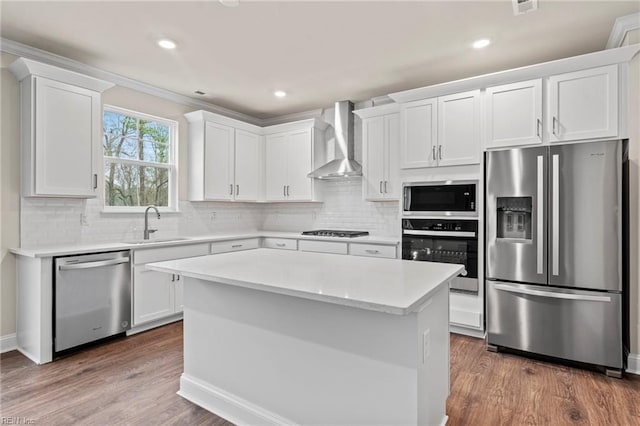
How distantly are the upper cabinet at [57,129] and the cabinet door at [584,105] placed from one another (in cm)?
411

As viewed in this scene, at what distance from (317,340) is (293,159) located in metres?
3.63

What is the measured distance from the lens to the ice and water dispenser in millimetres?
3034

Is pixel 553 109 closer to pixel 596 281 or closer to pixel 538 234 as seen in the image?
pixel 538 234

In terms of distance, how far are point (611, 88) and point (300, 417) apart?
3291 millimetres

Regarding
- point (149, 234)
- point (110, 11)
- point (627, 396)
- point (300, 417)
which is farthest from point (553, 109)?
point (149, 234)

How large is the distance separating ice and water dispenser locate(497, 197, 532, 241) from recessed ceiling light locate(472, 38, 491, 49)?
1359 mm

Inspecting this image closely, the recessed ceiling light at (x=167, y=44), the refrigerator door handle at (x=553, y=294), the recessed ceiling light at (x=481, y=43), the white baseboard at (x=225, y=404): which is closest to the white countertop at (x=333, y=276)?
the white baseboard at (x=225, y=404)

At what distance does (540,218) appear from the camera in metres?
2.94

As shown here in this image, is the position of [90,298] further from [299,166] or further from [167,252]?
[299,166]

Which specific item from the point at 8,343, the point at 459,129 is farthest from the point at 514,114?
the point at 8,343

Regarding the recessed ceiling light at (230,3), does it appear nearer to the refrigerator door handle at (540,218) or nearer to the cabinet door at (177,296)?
the refrigerator door handle at (540,218)

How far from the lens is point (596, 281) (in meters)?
2.73

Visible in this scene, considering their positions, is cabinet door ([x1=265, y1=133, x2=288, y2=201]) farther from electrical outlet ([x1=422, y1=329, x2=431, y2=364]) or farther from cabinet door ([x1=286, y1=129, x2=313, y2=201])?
electrical outlet ([x1=422, y1=329, x2=431, y2=364])

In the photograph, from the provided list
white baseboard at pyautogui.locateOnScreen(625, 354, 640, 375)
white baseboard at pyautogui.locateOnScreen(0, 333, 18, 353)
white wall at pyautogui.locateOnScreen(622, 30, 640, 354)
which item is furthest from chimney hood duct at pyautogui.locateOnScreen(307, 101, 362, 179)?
white baseboard at pyautogui.locateOnScreen(0, 333, 18, 353)
